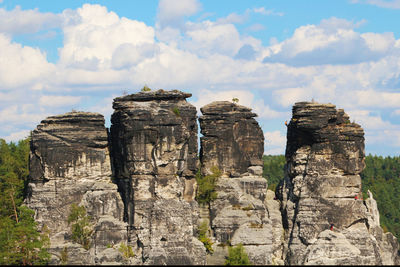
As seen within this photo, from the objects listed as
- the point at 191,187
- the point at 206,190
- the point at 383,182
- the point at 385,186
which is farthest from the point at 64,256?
the point at 383,182

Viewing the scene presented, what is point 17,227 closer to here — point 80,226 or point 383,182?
point 80,226

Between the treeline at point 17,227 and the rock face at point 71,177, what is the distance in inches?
74.7

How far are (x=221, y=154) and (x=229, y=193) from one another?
457 cm

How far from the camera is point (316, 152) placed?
84438 mm

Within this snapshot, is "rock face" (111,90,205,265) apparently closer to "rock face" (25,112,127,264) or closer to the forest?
"rock face" (25,112,127,264)

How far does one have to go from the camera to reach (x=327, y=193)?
8312 cm

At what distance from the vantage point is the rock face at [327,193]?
81312 millimetres

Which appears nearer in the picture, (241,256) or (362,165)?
(241,256)

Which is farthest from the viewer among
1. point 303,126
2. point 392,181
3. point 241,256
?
point 392,181

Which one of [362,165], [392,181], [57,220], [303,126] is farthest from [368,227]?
[392,181]

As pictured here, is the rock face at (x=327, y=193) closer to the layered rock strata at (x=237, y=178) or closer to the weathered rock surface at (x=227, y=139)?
the layered rock strata at (x=237, y=178)

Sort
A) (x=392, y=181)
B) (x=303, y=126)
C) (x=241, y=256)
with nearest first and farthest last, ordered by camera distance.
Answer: (x=241, y=256)
(x=303, y=126)
(x=392, y=181)

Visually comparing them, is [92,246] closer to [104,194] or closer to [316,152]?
[104,194]

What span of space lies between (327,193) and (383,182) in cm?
7153
